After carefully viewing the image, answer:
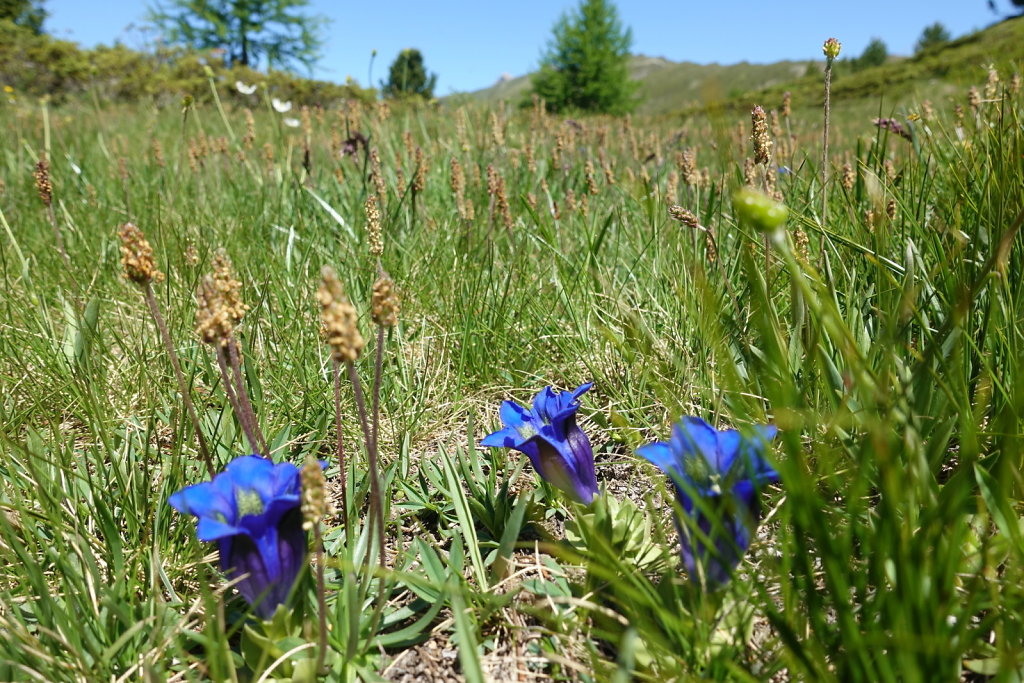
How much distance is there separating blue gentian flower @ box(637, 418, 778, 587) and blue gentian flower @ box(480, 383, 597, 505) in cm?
29

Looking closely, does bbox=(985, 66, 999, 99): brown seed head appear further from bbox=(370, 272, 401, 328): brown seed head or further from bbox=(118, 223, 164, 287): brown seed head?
bbox=(118, 223, 164, 287): brown seed head

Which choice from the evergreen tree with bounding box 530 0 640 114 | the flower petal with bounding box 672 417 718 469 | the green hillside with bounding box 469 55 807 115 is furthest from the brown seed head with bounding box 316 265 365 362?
the green hillside with bounding box 469 55 807 115

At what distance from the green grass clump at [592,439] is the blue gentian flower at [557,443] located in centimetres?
9

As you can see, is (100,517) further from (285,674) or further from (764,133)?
(764,133)

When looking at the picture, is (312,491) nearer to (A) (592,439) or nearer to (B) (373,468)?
(B) (373,468)

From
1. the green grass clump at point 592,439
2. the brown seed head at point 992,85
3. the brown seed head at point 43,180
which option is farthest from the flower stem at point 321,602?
the brown seed head at point 992,85

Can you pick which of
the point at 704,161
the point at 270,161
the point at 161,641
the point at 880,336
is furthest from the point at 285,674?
the point at 704,161

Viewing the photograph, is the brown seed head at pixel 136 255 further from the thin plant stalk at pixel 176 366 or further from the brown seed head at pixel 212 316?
the brown seed head at pixel 212 316

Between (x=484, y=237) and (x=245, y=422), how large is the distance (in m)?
1.89

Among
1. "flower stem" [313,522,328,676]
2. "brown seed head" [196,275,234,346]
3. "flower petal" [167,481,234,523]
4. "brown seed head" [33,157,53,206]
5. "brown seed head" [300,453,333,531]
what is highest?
"brown seed head" [33,157,53,206]

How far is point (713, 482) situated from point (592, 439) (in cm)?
81

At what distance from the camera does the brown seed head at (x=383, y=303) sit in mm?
1053

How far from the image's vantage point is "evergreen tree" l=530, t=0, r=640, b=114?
1441 inches

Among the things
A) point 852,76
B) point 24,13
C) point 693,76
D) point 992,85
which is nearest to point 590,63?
point 852,76
